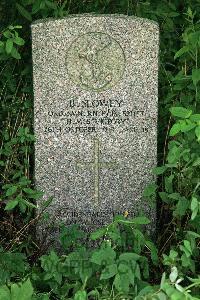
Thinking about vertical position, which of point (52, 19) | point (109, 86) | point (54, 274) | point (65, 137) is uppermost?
point (52, 19)

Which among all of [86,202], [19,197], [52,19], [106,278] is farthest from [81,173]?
[106,278]

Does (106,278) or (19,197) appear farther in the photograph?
(19,197)

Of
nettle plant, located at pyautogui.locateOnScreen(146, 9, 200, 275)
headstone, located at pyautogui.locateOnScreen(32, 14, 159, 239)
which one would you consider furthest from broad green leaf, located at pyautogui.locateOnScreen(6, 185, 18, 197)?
nettle plant, located at pyautogui.locateOnScreen(146, 9, 200, 275)

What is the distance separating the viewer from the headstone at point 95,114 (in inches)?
143

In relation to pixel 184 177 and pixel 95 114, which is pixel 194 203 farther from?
pixel 95 114

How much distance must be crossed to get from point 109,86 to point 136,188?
68 centimetres

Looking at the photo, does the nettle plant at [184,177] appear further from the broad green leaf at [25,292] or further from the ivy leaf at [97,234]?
the broad green leaf at [25,292]

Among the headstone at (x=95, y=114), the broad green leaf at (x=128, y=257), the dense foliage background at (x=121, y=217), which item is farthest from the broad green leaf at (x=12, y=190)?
the broad green leaf at (x=128, y=257)

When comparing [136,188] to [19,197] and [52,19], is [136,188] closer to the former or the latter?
[19,197]

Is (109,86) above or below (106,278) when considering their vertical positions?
above

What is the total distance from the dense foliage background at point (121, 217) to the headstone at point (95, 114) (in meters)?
0.14

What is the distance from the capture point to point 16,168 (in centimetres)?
412

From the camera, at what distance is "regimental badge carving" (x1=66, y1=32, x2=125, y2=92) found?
12.0 ft

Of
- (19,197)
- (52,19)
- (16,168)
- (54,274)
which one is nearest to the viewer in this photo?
(54,274)
